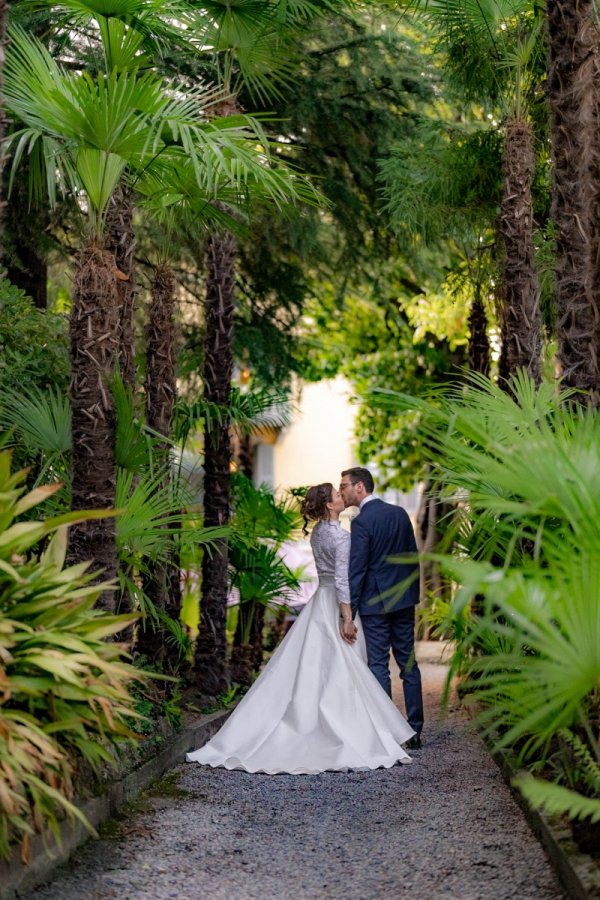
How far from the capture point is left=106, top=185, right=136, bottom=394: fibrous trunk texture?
775cm

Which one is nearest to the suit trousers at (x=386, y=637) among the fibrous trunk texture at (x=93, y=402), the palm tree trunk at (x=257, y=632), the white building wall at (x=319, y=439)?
the palm tree trunk at (x=257, y=632)

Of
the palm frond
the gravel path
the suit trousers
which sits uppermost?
the suit trousers

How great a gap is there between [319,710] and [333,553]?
1.23 meters

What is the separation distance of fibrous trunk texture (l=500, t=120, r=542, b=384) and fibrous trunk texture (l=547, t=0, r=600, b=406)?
1323 millimetres

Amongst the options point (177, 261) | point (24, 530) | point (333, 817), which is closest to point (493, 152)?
point (177, 261)

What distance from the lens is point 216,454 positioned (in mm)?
10055

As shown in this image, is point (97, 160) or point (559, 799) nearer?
point (559, 799)

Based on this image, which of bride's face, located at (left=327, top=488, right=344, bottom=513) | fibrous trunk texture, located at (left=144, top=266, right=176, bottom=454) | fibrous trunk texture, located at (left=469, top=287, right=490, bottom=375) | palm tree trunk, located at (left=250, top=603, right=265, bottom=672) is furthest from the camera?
fibrous trunk texture, located at (left=469, top=287, right=490, bottom=375)

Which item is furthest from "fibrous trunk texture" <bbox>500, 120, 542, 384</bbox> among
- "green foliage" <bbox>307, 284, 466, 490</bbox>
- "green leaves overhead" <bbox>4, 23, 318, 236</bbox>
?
"green foliage" <bbox>307, 284, 466, 490</bbox>

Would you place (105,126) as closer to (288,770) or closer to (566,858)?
(288,770)

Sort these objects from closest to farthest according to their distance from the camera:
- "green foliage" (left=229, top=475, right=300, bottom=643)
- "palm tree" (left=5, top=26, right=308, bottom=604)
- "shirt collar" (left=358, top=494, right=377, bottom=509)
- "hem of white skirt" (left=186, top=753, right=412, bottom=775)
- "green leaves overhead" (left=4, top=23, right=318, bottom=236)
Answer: "green leaves overhead" (left=4, top=23, right=318, bottom=236), "palm tree" (left=5, top=26, right=308, bottom=604), "hem of white skirt" (left=186, top=753, right=412, bottom=775), "shirt collar" (left=358, top=494, right=377, bottom=509), "green foliage" (left=229, top=475, right=300, bottom=643)

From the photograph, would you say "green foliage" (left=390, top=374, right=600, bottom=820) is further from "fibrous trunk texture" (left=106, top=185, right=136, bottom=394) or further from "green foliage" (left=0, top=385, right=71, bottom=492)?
"fibrous trunk texture" (left=106, top=185, right=136, bottom=394)

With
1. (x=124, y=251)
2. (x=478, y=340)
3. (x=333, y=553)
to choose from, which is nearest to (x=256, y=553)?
(x=333, y=553)

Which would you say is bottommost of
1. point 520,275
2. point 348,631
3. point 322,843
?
point 322,843
